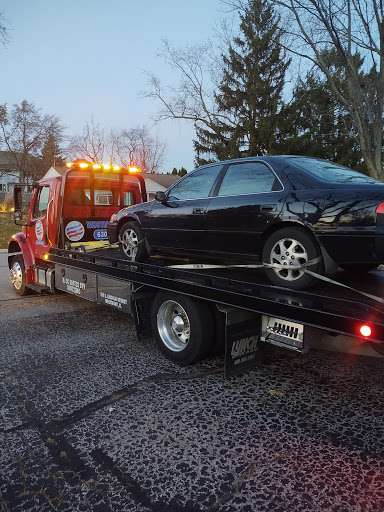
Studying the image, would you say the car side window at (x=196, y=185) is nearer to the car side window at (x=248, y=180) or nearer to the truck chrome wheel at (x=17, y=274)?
the car side window at (x=248, y=180)

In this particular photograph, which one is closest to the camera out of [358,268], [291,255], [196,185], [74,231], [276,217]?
[291,255]

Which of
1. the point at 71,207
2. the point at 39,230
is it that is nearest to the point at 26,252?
the point at 39,230

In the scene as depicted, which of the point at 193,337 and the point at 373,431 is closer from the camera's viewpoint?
the point at 373,431

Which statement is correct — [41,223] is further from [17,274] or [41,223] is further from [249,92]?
[249,92]

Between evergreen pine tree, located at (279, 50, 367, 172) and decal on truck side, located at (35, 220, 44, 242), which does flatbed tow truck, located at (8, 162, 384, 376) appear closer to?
decal on truck side, located at (35, 220, 44, 242)

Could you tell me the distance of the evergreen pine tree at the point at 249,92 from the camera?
28.0 m

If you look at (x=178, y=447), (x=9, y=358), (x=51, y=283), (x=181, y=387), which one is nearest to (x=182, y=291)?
(x=181, y=387)

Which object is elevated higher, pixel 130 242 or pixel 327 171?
pixel 327 171

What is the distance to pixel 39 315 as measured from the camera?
650 centimetres

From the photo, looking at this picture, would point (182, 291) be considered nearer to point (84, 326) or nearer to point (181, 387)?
point (181, 387)

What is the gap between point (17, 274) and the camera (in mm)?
7828

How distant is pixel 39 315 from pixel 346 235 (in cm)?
509

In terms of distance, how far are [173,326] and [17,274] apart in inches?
185

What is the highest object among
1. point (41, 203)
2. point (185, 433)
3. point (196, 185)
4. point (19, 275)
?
point (196, 185)
